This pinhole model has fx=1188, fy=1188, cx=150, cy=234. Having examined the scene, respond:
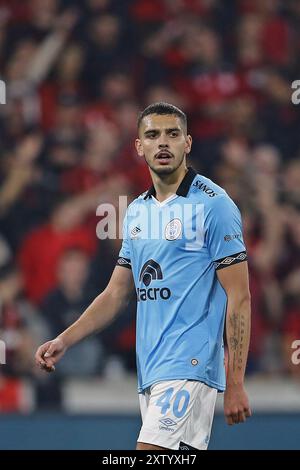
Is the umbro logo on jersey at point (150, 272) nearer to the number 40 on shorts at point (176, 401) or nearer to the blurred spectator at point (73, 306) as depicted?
the number 40 on shorts at point (176, 401)

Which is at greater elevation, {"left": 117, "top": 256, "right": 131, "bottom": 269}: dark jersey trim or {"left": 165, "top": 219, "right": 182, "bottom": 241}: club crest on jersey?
{"left": 165, "top": 219, "right": 182, "bottom": 241}: club crest on jersey

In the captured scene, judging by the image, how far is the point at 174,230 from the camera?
5113mm

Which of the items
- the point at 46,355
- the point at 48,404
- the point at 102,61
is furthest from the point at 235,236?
the point at 102,61

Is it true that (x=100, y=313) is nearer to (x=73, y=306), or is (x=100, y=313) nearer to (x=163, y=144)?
(x=163, y=144)

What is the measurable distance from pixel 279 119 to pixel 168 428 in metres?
5.58

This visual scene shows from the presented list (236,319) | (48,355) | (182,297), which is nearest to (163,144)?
(182,297)

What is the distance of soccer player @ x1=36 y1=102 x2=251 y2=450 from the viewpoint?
194 inches

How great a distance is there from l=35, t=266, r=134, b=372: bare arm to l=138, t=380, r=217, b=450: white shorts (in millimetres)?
466

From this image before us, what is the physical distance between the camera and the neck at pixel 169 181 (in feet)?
17.1

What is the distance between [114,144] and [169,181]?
4.15m

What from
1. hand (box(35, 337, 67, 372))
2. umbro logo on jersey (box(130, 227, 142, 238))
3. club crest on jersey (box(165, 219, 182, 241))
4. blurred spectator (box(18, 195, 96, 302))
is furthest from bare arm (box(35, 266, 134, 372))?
blurred spectator (box(18, 195, 96, 302))

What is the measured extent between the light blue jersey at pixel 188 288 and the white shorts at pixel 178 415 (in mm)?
45

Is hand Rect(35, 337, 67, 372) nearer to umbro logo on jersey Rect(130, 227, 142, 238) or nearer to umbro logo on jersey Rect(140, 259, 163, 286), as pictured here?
umbro logo on jersey Rect(140, 259, 163, 286)
